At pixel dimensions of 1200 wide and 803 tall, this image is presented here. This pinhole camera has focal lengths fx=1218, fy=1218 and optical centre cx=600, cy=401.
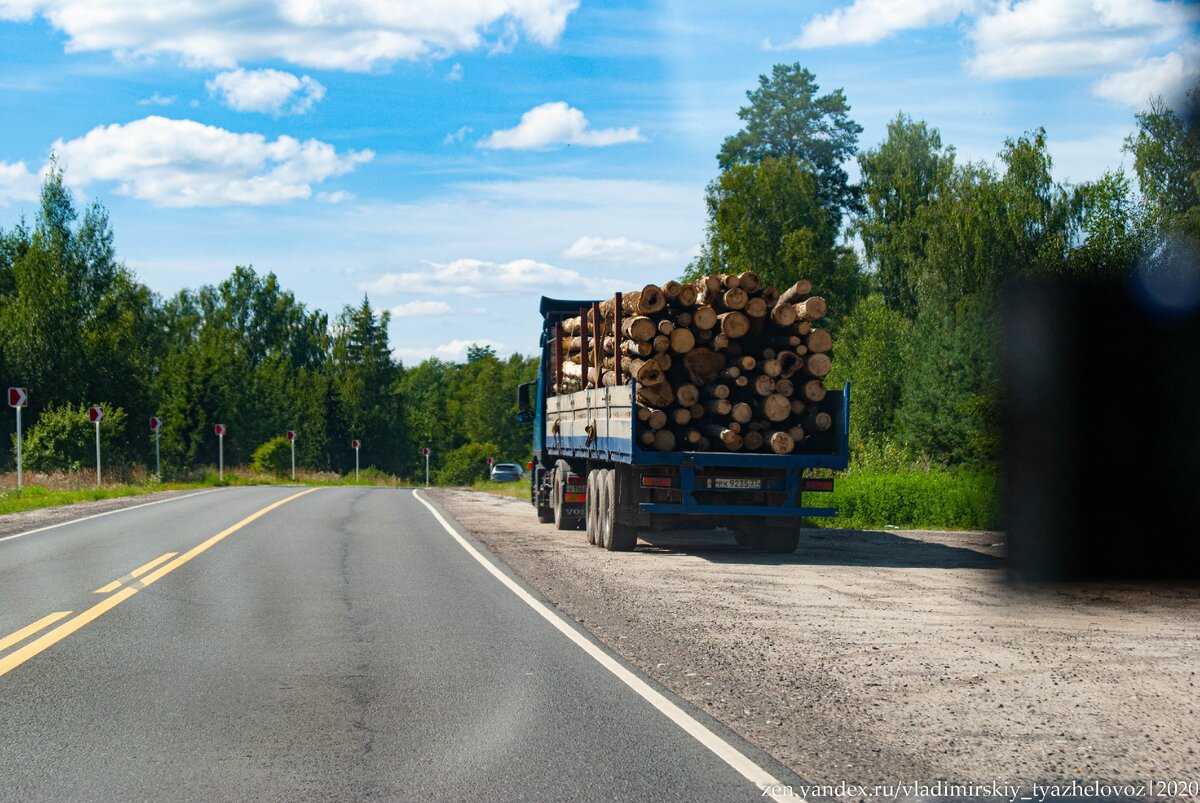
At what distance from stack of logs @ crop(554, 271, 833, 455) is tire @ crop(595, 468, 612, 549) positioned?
1.46 meters

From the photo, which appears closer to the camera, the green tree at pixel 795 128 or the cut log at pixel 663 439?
the cut log at pixel 663 439

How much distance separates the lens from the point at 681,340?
51.5 ft

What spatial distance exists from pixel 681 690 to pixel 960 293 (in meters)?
42.6

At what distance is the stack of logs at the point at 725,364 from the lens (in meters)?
15.7

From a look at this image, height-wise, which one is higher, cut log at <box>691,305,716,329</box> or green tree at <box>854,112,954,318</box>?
green tree at <box>854,112,954,318</box>

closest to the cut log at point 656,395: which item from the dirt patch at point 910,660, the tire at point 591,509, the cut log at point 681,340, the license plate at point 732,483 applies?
the cut log at point 681,340

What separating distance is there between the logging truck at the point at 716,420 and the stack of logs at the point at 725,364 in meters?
0.02

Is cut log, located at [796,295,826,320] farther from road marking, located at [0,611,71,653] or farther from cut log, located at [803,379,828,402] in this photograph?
road marking, located at [0,611,71,653]

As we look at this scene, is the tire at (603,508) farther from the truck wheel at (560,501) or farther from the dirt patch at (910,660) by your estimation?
the truck wheel at (560,501)

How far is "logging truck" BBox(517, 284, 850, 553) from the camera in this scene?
51.3 feet

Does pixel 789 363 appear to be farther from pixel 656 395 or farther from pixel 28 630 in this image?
pixel 28 630

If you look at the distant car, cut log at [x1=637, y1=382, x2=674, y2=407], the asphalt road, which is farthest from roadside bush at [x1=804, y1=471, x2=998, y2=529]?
the distant car

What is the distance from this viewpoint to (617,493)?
1645 centimetres

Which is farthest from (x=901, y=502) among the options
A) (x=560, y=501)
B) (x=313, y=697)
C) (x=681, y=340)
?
(x=313, y=697)
